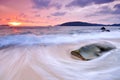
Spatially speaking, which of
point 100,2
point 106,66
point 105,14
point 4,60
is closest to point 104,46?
point 106,66

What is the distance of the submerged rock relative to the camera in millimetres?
3504

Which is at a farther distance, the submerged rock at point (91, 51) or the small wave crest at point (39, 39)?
the small wave crest at point (39, 39)

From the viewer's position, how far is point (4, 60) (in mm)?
3449

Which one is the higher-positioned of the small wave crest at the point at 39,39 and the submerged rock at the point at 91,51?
the submerged rock at the point at 91,51

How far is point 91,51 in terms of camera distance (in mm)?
3736

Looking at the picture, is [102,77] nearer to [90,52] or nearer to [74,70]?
[74,70]

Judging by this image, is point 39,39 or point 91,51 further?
point 39,39

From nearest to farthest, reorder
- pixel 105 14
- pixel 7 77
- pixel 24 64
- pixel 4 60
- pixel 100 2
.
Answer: pixel 7 77
pixel 24 64
pixel 4 60
pixel 100 2
pixel 105 14

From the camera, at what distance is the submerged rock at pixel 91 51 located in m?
3.50

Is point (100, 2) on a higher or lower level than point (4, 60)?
higher

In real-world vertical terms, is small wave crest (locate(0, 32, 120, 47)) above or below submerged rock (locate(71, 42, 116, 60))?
below

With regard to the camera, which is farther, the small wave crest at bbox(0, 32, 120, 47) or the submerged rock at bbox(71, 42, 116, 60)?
the small wave crest at bbox(0, 32, 120, 47)

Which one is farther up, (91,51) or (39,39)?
(91,51)

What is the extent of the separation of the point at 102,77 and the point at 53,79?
0.67 metres
